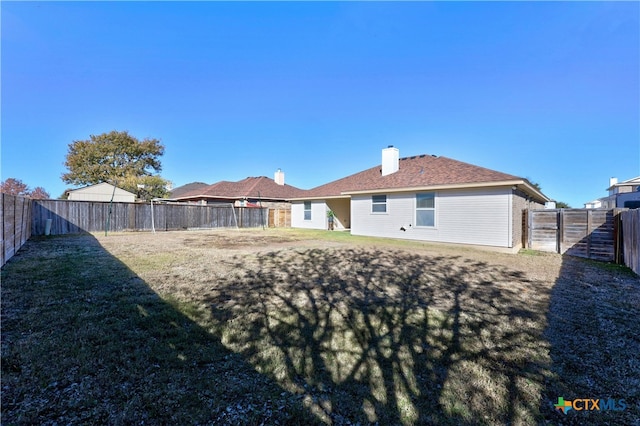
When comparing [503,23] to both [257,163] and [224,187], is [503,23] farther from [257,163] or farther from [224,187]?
[257,163]

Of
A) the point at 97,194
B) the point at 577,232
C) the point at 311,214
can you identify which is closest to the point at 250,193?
the point at 311,214

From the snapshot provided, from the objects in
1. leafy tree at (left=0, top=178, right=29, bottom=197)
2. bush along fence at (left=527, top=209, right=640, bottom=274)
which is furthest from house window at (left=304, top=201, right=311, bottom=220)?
leafy tree at (left=0, top=178, right=29, bottom=197)

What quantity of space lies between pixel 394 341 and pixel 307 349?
0.96 meters

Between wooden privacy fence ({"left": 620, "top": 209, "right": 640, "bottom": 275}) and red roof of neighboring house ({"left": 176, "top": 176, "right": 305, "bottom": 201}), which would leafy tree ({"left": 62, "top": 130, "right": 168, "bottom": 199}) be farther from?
wooden privacy fence ({"left": 620, "top": 209, "right": 640, "bottom": 275})

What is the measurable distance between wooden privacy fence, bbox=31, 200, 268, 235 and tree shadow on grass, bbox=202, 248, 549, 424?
1334 cm

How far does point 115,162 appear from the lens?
99.8ft

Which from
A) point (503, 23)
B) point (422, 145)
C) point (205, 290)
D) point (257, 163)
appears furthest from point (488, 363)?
point (257, 163)

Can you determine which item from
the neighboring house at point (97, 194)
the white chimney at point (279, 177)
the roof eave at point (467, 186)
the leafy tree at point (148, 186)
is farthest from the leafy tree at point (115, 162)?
the roof eave at point (467, 186)

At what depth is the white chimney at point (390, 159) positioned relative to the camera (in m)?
15.1

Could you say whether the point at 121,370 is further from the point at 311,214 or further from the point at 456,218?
the point at 311,214

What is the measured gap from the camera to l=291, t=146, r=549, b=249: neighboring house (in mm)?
10117

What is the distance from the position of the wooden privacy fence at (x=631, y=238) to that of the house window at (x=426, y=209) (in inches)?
221

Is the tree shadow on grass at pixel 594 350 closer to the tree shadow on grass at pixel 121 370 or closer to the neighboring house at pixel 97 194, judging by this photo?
the tree shadow on grass at pixel 121 370

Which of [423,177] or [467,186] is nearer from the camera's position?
[467,186]
